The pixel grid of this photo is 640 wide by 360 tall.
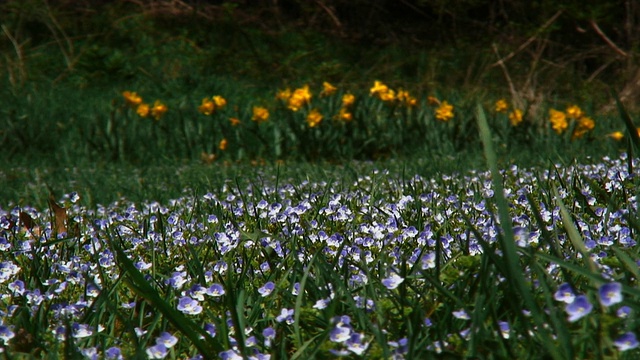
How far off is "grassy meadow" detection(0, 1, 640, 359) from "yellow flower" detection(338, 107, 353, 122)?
1 centimetres

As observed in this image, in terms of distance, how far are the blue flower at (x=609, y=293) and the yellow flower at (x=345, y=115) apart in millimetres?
5159

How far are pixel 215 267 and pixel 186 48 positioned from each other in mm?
8609

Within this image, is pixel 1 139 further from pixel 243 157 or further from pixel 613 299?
pixel 613 299

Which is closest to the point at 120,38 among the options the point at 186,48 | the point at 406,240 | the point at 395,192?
the point at 186,48

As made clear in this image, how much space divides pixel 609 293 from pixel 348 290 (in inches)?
24.1

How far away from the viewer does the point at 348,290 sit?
1621 millimetres

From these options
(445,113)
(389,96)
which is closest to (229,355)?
(445,113)

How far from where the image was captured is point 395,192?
3.35m

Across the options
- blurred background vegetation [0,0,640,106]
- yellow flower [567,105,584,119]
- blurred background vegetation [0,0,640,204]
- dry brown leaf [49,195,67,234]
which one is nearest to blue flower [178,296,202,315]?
dry brown leaf [49,195,67,234]

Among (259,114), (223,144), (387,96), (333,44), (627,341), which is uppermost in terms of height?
(333,44)

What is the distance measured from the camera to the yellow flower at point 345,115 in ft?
20.6

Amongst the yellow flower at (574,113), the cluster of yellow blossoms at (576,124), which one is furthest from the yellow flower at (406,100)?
the yellow flower at (574,113)

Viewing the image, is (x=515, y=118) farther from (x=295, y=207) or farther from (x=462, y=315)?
(x=462, y=315)

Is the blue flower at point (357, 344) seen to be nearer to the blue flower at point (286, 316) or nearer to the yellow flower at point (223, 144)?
the blue flower at point (286, 316)
